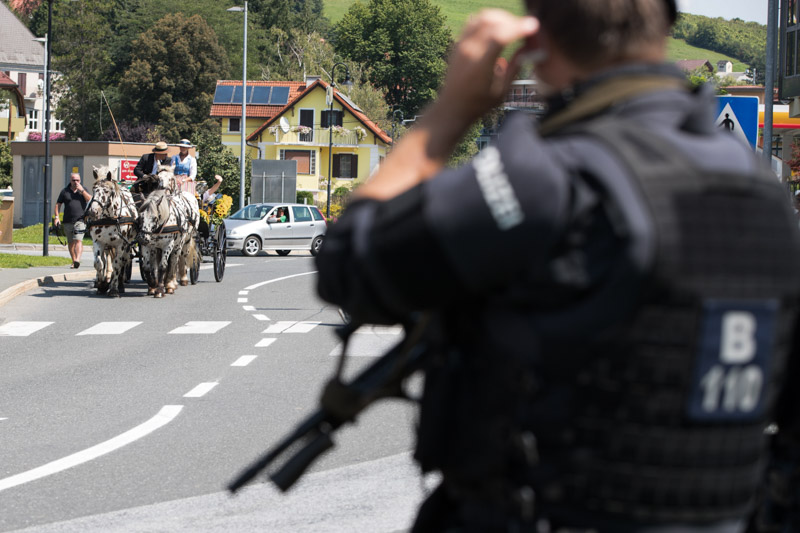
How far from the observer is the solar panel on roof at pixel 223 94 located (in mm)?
87688

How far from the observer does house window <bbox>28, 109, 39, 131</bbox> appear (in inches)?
4475

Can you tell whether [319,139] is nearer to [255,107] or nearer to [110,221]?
[255,107]

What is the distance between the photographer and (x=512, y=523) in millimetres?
1840

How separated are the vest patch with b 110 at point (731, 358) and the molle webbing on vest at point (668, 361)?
0.04ft

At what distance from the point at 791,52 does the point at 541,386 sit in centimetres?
3491

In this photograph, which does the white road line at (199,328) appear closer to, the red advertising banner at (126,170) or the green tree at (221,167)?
the red advertising banner at (126,170)

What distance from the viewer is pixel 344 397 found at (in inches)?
82.0

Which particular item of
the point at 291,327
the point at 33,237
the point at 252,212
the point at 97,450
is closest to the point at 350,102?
the point at 33,237

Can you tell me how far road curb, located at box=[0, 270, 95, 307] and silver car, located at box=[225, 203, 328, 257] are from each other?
39.2 ft

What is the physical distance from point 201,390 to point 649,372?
26.7 feet

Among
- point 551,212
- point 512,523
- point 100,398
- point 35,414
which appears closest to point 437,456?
point 512,523

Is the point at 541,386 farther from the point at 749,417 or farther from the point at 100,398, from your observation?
the point at 100,398

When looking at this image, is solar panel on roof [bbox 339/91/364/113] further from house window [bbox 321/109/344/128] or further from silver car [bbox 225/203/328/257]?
silver car [bbox 225/203/328/257]

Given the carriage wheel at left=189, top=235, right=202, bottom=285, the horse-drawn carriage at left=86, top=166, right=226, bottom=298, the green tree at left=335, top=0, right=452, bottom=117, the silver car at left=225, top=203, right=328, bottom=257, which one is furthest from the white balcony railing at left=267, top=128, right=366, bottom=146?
the horse-drawn carriage at left=86, top=166, right=226, bottom=298
